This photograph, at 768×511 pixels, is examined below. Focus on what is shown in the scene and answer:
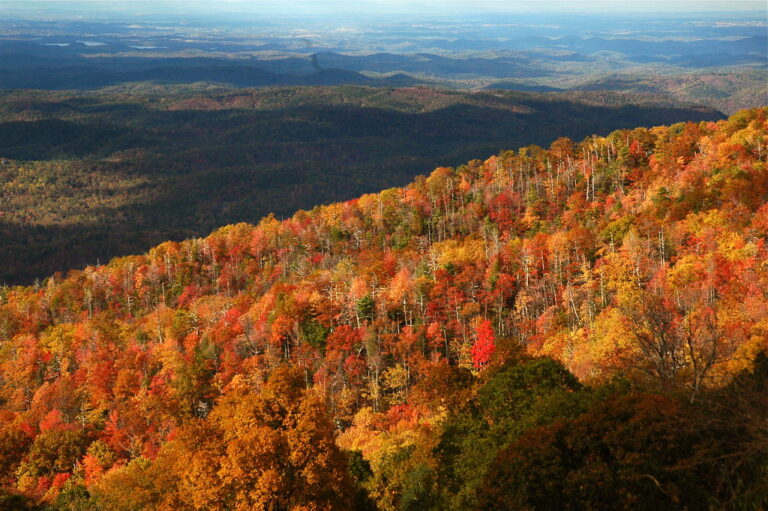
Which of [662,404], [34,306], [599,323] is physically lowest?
[34,306]

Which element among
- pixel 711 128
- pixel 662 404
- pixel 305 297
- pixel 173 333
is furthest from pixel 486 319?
pixel 711 128

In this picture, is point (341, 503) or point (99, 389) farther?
point (99, 389)

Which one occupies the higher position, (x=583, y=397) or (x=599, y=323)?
(x=583, y=397)

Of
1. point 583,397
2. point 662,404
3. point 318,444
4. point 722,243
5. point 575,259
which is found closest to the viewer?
point 662,404

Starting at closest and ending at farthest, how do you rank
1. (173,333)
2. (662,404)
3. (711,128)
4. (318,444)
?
(662,404)
(318,444)
(173,333)
(711,128)

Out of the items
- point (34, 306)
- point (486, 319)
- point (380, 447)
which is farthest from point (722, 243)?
point (34, 306)

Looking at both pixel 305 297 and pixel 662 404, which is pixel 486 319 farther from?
pixel 662 404

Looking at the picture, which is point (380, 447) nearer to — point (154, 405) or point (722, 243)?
point (154, 405)
